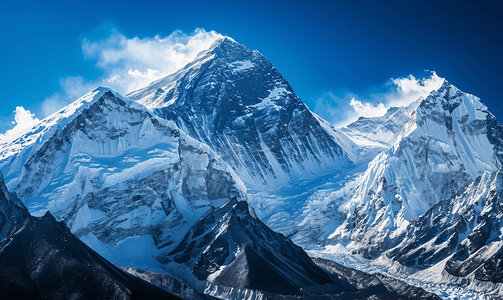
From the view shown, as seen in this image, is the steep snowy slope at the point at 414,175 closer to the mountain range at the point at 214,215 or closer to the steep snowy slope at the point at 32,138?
the mountain range at the point at 214,215

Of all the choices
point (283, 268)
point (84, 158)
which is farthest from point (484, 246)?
point (84, 158)

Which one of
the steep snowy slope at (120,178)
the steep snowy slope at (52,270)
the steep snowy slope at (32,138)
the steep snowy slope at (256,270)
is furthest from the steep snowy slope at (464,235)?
the steep snowy slope at (32,138)

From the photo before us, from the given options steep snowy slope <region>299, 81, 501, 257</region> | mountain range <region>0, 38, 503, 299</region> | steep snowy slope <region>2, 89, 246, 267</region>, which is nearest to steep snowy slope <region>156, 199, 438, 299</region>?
mountain range <region>0, 38, 503, 299</region>

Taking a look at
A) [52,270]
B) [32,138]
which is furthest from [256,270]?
[32,138]

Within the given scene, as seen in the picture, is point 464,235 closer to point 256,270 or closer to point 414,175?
point 414,175

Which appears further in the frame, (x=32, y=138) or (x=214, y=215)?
(x=32, y=138)

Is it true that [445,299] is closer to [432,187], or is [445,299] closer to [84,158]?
[432,187]

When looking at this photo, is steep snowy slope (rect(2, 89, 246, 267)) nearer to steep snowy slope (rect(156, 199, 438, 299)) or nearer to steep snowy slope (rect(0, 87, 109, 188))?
steep snowy slope (rect(0, 87, 109, 188))
